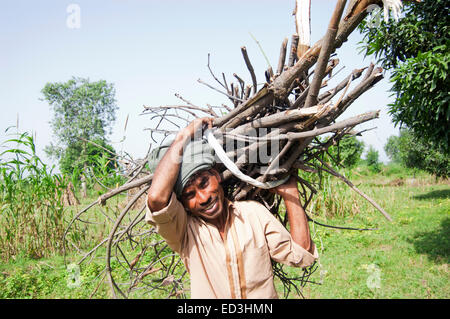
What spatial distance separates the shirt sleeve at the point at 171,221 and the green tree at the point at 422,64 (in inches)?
145

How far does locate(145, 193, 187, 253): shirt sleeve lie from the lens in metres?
1.39

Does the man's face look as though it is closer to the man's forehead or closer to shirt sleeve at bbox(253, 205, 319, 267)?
the man's forehead

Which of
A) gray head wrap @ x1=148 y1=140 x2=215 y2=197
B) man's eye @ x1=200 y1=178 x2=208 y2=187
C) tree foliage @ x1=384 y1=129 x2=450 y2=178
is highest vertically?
gray head wrap @ x1=148 y1=140 x2=215 y2=197

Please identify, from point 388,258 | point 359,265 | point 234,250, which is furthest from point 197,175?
point 388,258

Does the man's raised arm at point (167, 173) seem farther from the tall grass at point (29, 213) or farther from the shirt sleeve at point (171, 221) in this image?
the tall grass at point (29, 213)

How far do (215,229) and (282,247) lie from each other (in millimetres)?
350

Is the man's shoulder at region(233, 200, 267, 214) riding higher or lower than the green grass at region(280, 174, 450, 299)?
higher

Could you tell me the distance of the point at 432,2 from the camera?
4402 mm


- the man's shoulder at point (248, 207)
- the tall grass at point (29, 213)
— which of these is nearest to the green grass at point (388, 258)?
the man's shoulder at point (248, 207)

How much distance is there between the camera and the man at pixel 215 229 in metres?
A: 1.44

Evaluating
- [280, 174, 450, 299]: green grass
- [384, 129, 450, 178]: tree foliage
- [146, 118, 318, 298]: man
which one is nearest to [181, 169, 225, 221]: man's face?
[146, 118, 318, 298]: man

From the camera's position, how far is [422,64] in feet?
13.0

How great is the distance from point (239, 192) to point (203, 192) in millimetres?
279

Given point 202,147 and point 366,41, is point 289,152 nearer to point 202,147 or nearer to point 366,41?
point 202,147
